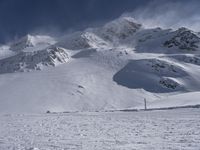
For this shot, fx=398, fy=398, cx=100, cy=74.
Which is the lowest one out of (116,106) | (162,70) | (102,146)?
(102,146)

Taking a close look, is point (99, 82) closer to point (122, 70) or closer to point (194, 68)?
point (122, 70)

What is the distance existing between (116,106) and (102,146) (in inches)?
3085

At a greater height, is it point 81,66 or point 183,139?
point 81,66

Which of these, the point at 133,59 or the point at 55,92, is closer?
the point at 55,92

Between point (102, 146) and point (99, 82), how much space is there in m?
104

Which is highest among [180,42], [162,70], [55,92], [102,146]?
[180,42]

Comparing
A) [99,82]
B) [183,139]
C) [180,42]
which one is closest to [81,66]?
[99,82]

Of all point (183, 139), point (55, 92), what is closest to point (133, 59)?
point (55, 92)

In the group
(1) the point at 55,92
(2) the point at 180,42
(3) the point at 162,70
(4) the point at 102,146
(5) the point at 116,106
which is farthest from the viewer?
(2) the point at 180,42

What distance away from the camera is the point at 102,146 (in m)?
14.7

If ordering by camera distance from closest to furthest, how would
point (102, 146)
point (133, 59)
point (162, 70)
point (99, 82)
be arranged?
point (102, 146)
point (99, 82)
point (162, 70)
point (133, 59)

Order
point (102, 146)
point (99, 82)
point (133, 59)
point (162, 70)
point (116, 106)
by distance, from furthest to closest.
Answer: point (133, 59) < point (162, 70) < point (99, 82) < point (116, 106) < point (102, 146)

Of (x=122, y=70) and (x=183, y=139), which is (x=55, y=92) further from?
(x=183, y=139)

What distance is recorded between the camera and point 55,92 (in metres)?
106
